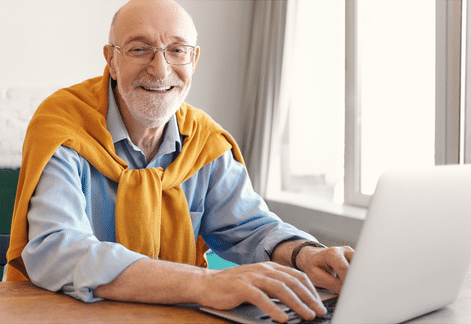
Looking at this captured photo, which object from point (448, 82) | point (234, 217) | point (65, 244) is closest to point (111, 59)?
point (234, 217)

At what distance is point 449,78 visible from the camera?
2152 mm

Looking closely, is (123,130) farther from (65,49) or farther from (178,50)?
(65,49)

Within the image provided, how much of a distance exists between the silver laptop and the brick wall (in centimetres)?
249

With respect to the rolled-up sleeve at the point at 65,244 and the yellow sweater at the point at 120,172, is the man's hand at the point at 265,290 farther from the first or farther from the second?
the yellow sweater at the point at 120,172

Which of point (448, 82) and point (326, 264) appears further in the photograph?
point (448, 82)

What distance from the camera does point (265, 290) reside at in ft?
2.59

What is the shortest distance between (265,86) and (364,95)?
750mm

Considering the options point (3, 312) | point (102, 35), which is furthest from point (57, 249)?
point (102, 35)

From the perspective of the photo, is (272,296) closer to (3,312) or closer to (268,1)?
(3,312)

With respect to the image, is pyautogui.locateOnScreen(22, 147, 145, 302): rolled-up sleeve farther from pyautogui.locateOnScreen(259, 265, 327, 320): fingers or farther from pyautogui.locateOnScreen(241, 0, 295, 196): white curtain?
pyautogui.locateOnScreen(241, 0, 295, 196): white curtain

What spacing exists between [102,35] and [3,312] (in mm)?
2656

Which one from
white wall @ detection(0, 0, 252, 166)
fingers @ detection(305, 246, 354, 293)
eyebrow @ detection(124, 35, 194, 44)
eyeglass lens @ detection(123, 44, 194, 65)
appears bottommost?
fingers @ detection(305, 246, 354, 293)

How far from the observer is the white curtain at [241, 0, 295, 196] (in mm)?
3249

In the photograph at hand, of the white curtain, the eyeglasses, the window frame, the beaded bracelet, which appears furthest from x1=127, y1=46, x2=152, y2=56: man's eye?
the white curtain
